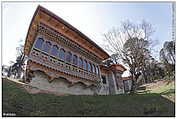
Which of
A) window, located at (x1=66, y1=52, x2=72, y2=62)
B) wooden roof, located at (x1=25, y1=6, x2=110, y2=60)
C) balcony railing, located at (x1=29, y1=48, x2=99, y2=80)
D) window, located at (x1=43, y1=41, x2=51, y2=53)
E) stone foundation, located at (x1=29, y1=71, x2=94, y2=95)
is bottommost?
stone foundation, located at (x1=29, y1=71, x2=94, y2=95)

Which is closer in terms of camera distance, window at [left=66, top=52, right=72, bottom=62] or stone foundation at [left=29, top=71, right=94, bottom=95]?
stone foundation at [left=29, top=71, right=94, bottom=95]

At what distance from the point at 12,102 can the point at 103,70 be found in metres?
14.3

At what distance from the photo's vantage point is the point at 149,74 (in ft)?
83.4

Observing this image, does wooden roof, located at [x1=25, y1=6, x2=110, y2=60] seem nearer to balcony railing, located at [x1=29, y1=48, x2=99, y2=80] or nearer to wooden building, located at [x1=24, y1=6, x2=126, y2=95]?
wooden building, located at [x1=24, y1=6, x2=126, y2=95]

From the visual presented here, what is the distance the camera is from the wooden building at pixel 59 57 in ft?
35.9

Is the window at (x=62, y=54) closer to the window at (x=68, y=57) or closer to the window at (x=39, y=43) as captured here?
the window at (x=68, y=57)

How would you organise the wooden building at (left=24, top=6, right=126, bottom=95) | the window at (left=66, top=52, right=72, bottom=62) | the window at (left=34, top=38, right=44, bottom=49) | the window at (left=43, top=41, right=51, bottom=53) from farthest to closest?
the window at (left=66, top=52, right=72, bottom=62)
the window at (left=43, top=41, right=51, bottom=53)
the window at (left=34, top=38, right=44, bottom=49)
the wooden building at (left=24, top=6, right=126, bottom=95)

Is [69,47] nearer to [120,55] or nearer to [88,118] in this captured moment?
[120,55]

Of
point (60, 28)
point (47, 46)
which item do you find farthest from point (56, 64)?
point (60, 28)

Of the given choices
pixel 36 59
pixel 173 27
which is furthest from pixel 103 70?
pixel 173 27

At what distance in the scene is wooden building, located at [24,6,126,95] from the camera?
10953 millimetres

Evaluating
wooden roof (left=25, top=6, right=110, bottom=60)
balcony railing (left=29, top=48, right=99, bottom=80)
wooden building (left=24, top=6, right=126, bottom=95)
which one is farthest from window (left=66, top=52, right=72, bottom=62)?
wooden roof (left=25, top=6, right=110, bottom=60)

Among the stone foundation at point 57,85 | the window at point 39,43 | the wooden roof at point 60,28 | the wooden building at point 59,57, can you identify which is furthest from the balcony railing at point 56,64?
the wooden roof at point 60,28

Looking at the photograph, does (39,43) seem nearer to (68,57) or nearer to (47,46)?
(47,46)
